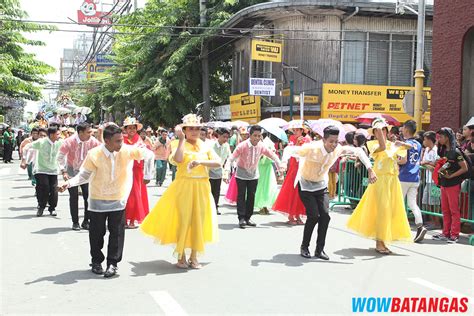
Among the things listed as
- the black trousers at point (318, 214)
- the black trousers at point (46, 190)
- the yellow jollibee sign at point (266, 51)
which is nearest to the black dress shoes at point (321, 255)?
the black trousers at point (318, 214)

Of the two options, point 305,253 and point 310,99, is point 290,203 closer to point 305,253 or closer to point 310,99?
point 305,253

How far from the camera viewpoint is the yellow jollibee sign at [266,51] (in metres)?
25.2

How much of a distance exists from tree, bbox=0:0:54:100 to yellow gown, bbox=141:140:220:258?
2247 cm

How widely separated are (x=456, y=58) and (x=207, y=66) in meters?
18.2

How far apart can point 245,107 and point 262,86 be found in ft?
15.4

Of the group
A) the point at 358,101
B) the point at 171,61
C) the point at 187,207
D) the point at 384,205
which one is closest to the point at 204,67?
the point at 171,61

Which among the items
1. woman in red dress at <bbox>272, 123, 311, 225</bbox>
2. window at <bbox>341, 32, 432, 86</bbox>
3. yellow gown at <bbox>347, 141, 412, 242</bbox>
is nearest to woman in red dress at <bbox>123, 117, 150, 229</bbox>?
woman in red dress at <bbox>272, 123, 311, 225</bbox>

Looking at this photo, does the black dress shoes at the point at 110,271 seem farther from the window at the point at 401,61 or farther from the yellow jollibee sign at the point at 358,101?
the window at the point at 401,61

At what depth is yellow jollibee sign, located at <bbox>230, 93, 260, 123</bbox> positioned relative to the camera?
28.6 meters

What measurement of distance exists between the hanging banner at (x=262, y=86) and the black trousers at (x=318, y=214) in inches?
682

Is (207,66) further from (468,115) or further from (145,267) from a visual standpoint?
(145,267)

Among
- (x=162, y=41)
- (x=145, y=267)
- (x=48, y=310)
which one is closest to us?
(x=48, y=310)

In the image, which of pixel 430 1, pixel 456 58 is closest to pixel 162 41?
pixel 430 1

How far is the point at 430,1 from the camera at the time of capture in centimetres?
2788
